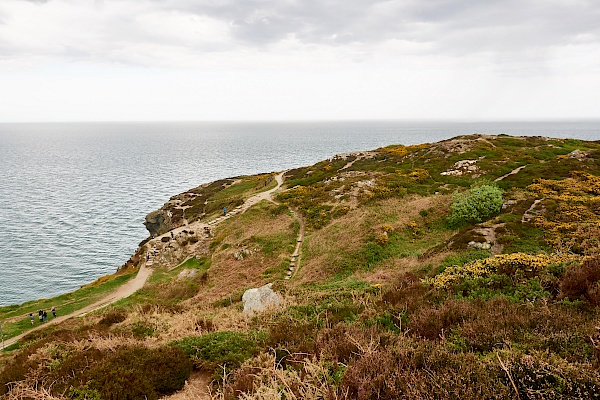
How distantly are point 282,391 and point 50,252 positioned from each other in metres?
70.8

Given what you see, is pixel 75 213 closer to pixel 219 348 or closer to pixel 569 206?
pixel 219 348

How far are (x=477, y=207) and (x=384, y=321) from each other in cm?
2809

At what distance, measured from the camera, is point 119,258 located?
62.4 meters

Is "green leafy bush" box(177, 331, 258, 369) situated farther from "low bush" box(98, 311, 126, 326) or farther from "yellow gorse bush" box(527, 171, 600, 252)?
"yellow gorse bush" box(527, 171, 600, 252)

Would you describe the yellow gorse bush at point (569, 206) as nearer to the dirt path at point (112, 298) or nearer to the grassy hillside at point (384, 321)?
the grassy hillside at point (384, 321)

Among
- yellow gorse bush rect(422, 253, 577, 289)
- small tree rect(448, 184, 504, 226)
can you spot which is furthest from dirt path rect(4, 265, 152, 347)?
small tree rect(448, 184, 504, 226)

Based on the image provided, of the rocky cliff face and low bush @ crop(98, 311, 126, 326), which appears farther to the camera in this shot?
the rocky cliff face

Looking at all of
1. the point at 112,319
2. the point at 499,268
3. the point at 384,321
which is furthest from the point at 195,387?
the point at 112,319

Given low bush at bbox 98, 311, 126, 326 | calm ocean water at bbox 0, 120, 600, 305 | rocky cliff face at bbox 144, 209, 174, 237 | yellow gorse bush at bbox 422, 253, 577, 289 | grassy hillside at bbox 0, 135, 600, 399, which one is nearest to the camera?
grassy hillside at bbox 0, 135, 600, 399

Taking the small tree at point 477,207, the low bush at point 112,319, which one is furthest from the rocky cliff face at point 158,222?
the small tree at point 477,207

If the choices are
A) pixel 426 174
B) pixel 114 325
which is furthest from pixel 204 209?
pixel 114 325

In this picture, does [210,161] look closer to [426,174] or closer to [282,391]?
[426,174]

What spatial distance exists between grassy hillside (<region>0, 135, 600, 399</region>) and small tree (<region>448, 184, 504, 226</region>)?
15 centimetres

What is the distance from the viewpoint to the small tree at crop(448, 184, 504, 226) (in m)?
34.8
